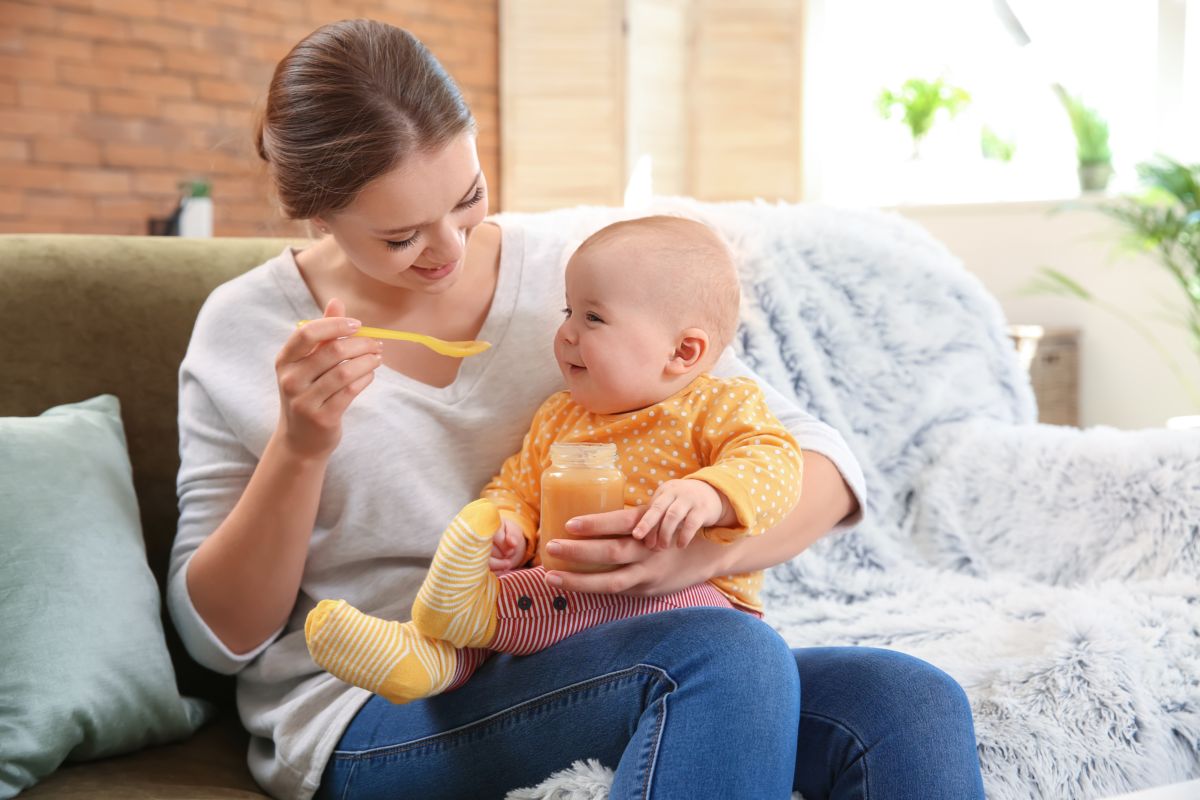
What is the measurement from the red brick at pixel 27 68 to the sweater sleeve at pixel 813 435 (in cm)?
351

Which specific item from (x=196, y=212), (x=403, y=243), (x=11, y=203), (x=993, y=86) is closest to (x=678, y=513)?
(x=403, y=243)

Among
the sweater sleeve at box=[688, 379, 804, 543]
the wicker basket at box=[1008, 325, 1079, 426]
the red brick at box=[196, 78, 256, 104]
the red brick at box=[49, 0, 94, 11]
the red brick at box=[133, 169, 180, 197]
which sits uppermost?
the red brick at box=[49, 0, 94, 11]

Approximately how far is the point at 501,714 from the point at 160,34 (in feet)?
12.5

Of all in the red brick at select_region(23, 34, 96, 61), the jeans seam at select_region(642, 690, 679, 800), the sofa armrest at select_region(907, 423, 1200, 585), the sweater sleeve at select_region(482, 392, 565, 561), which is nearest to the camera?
the jeans seam at select_region(642, 690, 679, 800)

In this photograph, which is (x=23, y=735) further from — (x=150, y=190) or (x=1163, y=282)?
(x=1163, y=282)

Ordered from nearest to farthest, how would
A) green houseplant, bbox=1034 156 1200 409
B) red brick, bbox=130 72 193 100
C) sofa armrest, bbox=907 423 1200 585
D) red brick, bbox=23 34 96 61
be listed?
sofa armrest, bbox=907 423 1200 585
green houseplant, bbox=1034 156 1200 409
red brick, bbox=23 34 96 61
red brick, bbox=130 72 193 100

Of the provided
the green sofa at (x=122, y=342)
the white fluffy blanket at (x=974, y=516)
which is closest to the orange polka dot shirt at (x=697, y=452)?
the white fluffy blanket at (x=974, y=516)

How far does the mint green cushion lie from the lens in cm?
108

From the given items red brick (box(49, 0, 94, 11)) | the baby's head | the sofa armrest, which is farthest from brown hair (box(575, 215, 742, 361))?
red brick (box(49, 0, 94, 11))

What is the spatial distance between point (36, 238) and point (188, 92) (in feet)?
10.1

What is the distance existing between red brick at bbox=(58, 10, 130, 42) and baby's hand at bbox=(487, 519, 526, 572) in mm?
3646

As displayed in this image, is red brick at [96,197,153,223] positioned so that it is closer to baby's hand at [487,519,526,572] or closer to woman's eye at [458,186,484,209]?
woman's eye at [458,186,484,209]

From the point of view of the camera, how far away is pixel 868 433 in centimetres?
175

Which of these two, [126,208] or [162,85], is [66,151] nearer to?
[126,208]
